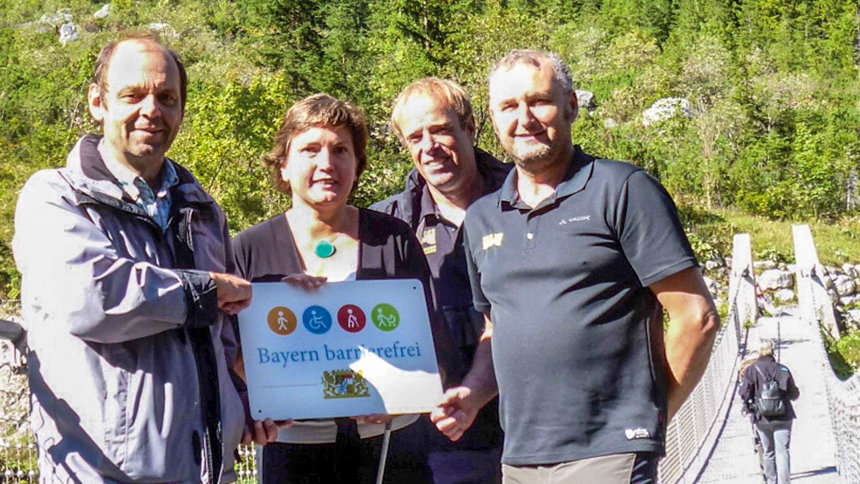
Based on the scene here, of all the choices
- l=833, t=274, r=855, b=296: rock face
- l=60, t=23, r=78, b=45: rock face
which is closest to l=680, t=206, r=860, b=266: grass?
l=833, t=274, r=855, b=296: rock face

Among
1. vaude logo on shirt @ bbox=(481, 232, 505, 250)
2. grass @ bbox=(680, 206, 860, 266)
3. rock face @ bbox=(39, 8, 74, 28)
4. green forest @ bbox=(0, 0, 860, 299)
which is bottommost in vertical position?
vaude logo on shirt @ bbox=(481, 232, 505, 250)

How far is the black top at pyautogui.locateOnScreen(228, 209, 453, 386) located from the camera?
3.03m

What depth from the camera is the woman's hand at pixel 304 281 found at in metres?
2.86

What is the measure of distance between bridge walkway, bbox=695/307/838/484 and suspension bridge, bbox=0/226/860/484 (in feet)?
0.03

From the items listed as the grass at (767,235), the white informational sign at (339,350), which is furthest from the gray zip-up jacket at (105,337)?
the grass at (767,235)

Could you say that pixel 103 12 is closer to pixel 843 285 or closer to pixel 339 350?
pixel 843 285

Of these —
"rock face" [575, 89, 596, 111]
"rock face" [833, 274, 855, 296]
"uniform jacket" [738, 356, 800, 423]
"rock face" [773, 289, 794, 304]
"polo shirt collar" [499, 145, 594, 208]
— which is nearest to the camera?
"polo shirt collar" [499, 145, 594, 208]

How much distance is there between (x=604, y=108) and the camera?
43.8 meters

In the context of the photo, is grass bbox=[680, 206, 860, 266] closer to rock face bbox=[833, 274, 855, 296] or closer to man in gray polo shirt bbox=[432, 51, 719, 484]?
rock face bbox=[833, 274, 855, 296]

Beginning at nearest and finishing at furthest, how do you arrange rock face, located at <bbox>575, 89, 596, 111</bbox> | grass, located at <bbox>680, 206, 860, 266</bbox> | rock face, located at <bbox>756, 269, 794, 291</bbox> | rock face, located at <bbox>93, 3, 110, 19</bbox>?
rock face, located at <bbox>756, 269, 794, 291</bbox> < grass, located at <bbox>680, 206, 860, 266</bbox> < rock face, located at <bbox>575, 89, 596, 111</bbox> < rock face, located at <bbox>93, 3, 110, 19</bbox>

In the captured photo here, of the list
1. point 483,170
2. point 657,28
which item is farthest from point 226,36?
point 483,170

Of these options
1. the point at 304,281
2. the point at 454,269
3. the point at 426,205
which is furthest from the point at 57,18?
the point at 304,281

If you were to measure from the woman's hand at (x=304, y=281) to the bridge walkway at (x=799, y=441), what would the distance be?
7.28 metres

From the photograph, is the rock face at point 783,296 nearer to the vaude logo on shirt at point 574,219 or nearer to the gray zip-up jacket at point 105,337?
the vaude logo on shirt at point 574,219
